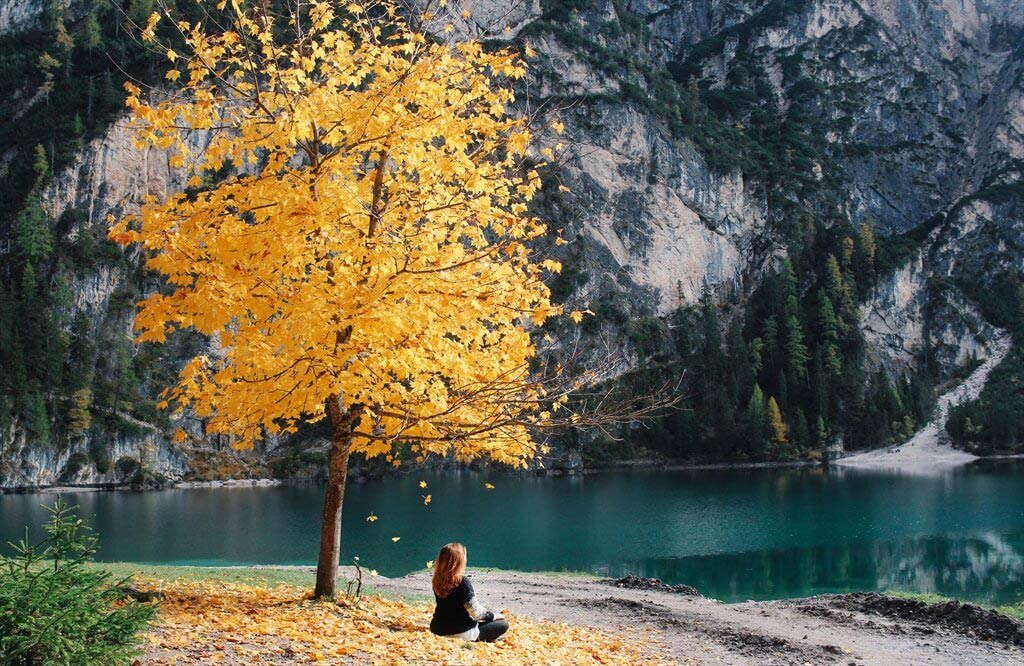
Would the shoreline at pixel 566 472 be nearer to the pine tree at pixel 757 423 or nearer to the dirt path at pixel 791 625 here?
the pine tree at pixel 757 423

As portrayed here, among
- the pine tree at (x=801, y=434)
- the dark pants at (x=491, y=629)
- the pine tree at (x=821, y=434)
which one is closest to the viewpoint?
the dark pants at (x=491, y=629)

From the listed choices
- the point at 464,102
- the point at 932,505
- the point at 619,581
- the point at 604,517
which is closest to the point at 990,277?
the point at 932,505

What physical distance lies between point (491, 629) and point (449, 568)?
45.1 inches

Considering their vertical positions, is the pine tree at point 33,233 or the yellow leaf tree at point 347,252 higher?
the pine tree at point 33,233

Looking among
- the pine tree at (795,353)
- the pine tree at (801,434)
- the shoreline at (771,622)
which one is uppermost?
the pine tree at (795,353)

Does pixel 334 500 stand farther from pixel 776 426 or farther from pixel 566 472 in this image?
pixel 776 426

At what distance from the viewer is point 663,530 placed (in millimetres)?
46406

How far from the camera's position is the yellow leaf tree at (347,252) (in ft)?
28.7

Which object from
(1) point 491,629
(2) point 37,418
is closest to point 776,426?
(2) point 37,418

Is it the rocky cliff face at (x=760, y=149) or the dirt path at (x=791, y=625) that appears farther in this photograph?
the rocky cliff face at (x=760, y=149)

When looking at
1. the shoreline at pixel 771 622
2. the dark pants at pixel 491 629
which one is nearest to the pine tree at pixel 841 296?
the shoreline at pixel 771 622

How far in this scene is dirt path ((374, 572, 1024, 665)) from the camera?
1280 cm

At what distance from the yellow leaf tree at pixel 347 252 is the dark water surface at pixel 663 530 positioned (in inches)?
833

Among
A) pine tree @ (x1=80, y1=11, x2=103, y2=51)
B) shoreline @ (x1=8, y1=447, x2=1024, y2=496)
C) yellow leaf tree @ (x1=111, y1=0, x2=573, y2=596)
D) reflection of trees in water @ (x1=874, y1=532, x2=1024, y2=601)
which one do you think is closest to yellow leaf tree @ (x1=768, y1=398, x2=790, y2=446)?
shoreline @ (x1=8, y1=447, x2=1024, y2=496)
